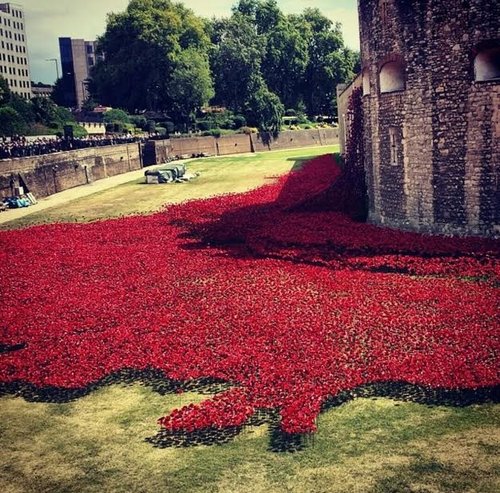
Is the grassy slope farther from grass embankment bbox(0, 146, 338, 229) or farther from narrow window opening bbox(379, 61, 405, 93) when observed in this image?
grass embankment bbox(0, 146, 338, 229)

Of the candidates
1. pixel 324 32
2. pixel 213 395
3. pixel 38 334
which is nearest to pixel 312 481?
pixel 213 395

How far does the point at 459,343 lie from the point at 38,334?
899 centimetres

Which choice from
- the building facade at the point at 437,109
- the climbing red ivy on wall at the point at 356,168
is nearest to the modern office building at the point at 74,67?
the climbing red ivy on wall at the point at 356,168

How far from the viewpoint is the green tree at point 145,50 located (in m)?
69.0

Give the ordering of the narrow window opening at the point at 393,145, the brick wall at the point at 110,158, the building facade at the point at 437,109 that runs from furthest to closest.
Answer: the brick wall at the point at 110,158 → the narrow window opening at the point at 393,145 → the building facade at the point at 437,109

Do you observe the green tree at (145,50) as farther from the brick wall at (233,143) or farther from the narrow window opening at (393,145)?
the narrow window opening at (393,145)

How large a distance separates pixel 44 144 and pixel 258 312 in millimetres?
32422

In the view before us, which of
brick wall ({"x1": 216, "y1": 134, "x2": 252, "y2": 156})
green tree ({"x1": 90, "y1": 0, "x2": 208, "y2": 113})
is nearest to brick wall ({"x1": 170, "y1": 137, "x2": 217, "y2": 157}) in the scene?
brick wall ({"x1": 216, "y1": 134, "x2": 252, "y2": 156})

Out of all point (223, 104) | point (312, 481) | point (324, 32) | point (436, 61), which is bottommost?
point (312, 481)

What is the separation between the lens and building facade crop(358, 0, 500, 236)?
17.5 metres

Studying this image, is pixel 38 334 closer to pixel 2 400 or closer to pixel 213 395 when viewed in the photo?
pixel 2 400

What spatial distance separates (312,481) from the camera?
712 centimetres

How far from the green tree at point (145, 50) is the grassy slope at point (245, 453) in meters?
60.1

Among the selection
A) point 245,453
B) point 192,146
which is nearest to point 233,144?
point 192,146
